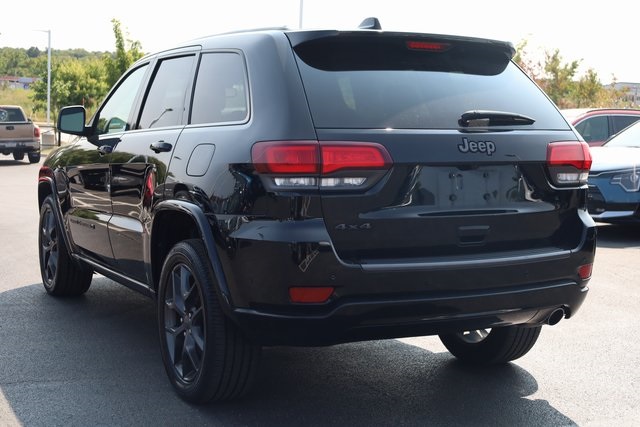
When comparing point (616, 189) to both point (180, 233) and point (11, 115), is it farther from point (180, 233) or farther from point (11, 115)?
point (11, 115)

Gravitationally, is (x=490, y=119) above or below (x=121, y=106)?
above

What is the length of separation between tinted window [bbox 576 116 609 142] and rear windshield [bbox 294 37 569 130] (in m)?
10.8

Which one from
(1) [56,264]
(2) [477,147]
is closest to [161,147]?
(2) [477,147]

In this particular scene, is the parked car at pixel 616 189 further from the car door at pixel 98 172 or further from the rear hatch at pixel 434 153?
the rear hatch at pixel 434 153

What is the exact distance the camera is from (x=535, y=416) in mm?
4312

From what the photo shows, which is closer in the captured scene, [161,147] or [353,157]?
[353,157]

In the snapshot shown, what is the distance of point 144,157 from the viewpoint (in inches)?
197

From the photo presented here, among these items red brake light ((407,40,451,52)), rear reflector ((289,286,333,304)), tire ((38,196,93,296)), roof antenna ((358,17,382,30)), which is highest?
roof antenna ((358,17,382,30))

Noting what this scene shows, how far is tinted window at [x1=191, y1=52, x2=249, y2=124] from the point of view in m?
4.25

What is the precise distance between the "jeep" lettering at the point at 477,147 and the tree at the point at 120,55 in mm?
40751

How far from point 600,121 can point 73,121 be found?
10.9 metres

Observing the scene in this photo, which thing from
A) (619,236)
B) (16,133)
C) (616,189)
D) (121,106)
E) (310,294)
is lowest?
(16,133)

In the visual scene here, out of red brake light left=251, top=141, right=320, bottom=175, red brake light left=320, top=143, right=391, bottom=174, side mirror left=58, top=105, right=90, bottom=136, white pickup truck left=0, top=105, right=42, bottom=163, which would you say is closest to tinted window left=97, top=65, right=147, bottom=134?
side mirror left=58, top=105, right=90, bottom=136

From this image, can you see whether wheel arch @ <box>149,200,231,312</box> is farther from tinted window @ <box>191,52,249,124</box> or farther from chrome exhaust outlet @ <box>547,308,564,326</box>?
chrome exhaust outlet @ <box>547,308,564,326</box>
